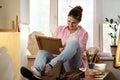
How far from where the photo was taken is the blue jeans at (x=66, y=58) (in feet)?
7.86

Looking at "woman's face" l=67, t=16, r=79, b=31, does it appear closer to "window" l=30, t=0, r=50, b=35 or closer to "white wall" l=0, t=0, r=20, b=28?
"white wall" l=0, t=0, r=20, b=28

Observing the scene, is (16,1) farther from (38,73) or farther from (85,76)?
(85,76)

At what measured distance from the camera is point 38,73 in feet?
7.93

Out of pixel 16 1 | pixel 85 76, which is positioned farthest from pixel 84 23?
pixel 85 76

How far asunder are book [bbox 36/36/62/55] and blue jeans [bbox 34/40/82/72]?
78mm

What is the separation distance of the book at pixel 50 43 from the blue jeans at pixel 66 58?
0.26 ft

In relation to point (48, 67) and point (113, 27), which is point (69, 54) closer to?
point (48, 67)

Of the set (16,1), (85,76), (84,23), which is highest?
(16,1)

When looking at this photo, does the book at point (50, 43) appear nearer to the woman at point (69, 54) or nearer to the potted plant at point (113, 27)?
the woman at point (69, 54)

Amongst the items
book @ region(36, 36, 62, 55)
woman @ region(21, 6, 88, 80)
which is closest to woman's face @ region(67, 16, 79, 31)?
woman @ region(21, 6, 88, 80)

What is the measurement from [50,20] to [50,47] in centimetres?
114

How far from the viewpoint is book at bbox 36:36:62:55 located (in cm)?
252

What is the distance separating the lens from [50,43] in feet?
8.39

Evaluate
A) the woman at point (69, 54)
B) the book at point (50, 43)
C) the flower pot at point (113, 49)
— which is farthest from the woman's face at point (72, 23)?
the flower pot at point (113, 49)
